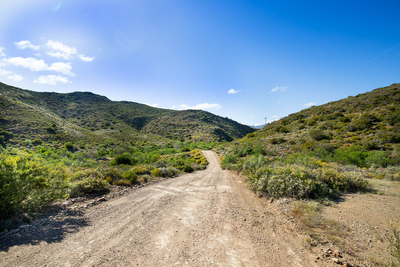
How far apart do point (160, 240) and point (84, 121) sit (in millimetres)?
79148

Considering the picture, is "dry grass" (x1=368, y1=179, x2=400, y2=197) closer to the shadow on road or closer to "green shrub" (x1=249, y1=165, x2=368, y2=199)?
"green shrub" (x1=249, y1=165, x2=368, y2=199)

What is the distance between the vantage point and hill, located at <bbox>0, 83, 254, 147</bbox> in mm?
38062

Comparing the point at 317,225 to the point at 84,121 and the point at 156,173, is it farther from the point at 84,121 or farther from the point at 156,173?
the point at 84,121

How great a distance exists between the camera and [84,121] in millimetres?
66250

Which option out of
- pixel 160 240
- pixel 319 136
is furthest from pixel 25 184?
pixel 319 136

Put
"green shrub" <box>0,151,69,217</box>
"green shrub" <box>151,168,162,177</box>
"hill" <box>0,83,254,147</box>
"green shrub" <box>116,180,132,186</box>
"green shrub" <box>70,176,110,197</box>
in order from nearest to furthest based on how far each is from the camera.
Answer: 1. "green shrub" <box>0,151,69,217</box>
2. "green shrub" <box>70,176,110,197</box>
3. "green shrub" <box>116,180,132,186</box>
4. "green shrub" <box>151,168,162,177</box>
5. "hill" <box>0,83,254,147</box>

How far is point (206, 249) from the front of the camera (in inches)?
143

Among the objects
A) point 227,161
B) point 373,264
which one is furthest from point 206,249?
point 227,161

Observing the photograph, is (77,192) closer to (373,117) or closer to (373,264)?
(373,264)

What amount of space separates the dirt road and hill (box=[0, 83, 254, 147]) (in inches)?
1645

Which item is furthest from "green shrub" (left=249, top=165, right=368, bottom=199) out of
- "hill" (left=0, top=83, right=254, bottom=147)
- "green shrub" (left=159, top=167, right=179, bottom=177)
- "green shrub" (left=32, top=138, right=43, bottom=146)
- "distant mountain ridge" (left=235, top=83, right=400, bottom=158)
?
"hill" (left=0, top=83, right=254, bottom=147)

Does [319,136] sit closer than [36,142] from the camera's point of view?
Yes

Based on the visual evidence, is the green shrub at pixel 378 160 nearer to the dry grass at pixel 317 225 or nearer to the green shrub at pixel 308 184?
the green shrub at pixel 308 184

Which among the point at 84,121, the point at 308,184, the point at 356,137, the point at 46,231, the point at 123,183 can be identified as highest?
the point at 84,121
